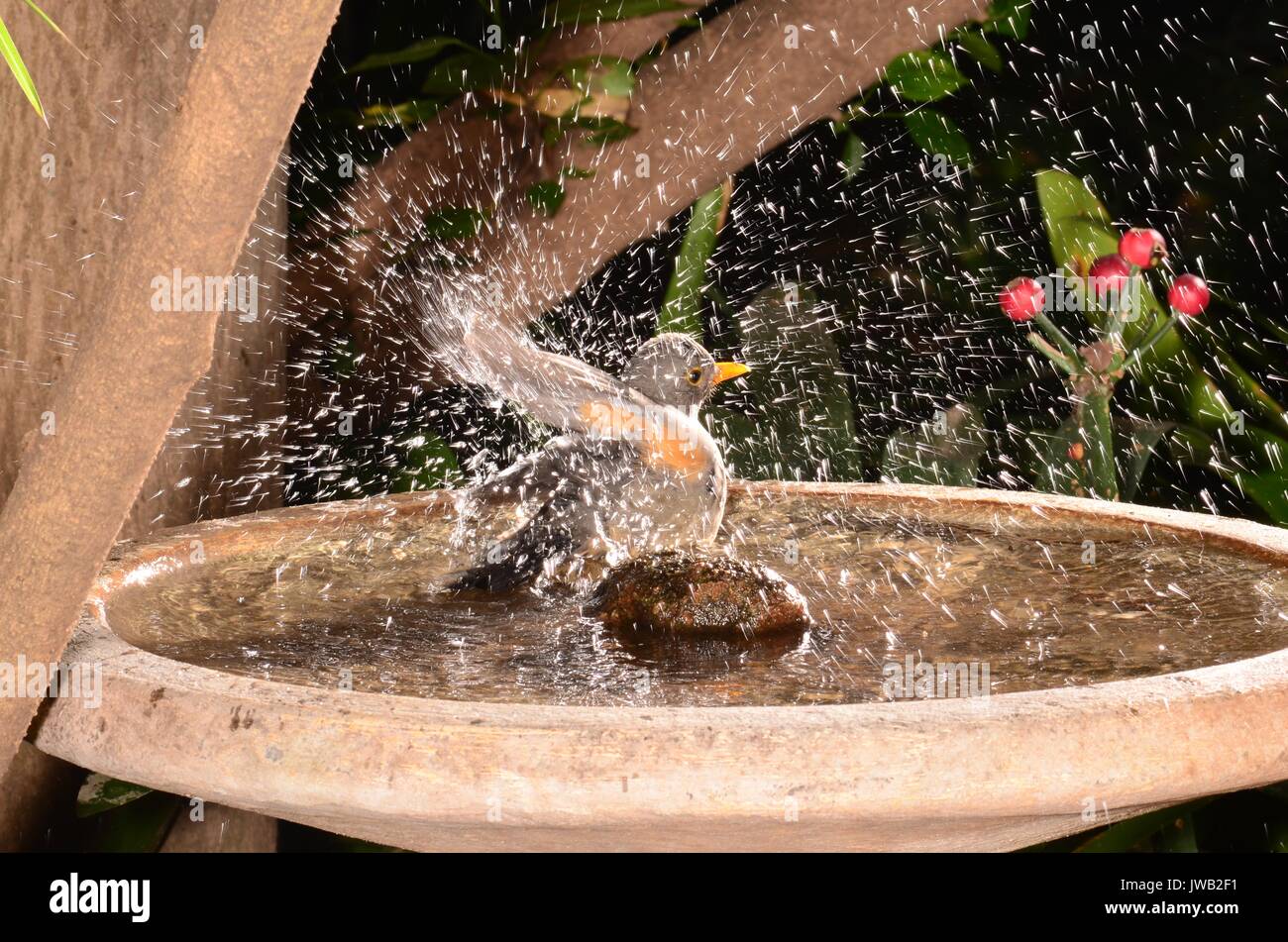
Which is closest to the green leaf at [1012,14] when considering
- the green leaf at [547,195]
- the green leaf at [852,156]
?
the green leaf at [852,156]

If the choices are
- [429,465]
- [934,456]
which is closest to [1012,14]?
[934,456]

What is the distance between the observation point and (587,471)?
160cm

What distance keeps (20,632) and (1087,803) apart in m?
0.75

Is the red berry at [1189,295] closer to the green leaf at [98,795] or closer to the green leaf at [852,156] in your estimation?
the green leaf at [852,156]

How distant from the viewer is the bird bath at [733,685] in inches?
34.1

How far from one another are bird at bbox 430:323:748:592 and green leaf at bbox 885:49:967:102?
1.18 m

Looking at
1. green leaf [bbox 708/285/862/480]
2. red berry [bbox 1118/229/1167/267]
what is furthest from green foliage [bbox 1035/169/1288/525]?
green leaf [bbox 708/285/862/480]

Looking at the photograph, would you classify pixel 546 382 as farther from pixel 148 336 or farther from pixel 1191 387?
pixel 1191 387

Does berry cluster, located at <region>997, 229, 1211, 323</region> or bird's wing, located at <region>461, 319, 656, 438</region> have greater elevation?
berry cluster, located at <region>997, 229, 1211, 323</region>

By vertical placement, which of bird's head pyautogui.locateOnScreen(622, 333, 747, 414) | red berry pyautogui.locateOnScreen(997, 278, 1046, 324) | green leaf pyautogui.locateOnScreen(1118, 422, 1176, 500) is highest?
red berry pyautogui.locateOnScreen(997, 278, 1046, 324)

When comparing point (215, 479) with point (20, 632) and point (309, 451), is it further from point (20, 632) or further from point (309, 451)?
point (20, 632)

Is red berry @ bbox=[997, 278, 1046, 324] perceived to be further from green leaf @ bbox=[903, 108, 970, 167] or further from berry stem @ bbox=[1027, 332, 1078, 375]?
green leaf @ bbox=[903, 108, 970, 167]

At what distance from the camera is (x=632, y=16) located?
2.29 m

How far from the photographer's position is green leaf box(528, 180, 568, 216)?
2.27 metres
